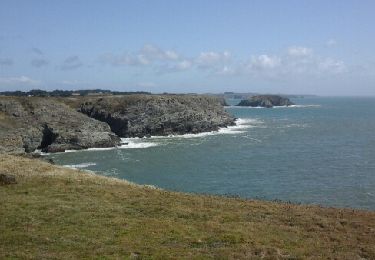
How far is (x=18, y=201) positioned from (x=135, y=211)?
23.6 feet

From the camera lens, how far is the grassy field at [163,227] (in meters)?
20.3

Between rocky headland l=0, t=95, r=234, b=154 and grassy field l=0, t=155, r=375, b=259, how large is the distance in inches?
2234

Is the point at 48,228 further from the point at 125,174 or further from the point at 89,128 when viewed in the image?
the point at 89,128

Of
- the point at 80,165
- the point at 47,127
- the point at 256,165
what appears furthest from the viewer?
the point at 47,127

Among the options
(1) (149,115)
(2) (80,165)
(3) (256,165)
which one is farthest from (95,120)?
(3) (256,165)

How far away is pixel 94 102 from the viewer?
465 feet

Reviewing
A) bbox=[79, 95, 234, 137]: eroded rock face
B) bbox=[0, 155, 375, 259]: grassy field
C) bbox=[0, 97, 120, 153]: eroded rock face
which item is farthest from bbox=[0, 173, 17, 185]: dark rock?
bbox=[79, 95, 234, 137]: eroded rock face

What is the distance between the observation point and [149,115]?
132125mm

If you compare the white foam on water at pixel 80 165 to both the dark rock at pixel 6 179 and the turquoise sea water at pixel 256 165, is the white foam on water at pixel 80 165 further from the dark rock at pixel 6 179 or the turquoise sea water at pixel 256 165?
the dark rock at pixel 6 179

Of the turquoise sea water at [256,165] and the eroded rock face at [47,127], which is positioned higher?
the eroded rock face at [47,127]

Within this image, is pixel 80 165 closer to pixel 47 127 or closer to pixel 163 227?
pixel 47 127

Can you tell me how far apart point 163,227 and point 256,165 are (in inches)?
2019

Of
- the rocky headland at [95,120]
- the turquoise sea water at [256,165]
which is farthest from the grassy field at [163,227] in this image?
the rocky headland at [95,120]

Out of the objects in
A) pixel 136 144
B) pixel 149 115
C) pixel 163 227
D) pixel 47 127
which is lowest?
pixel 136 144
